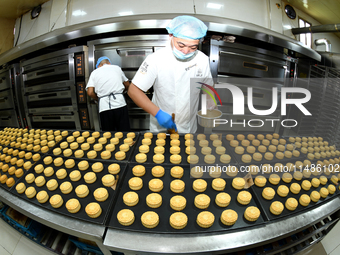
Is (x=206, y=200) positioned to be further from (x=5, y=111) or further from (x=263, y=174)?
(x=5, y=111)

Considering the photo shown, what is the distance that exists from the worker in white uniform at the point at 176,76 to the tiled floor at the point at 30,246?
144 cm

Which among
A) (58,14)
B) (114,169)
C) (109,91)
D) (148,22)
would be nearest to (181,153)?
(114,169)

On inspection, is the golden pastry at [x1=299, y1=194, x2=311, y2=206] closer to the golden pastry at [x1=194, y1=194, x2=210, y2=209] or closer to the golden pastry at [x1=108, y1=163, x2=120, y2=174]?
the golden pastry at [x1=194, y1=194, x2=210, y2=209]

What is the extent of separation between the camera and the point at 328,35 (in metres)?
4.43

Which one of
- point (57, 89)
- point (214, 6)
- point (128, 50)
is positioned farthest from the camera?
point (57, 89)

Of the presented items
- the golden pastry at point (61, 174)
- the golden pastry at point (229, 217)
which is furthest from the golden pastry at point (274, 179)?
the golden pastry at point (61, 174)

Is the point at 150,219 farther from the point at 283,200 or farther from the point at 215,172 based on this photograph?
the point at 283,200

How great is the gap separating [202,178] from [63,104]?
3.65m

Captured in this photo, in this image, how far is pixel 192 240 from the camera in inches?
22.8

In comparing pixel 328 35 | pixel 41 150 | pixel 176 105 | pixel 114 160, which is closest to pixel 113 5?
pixel 176 105

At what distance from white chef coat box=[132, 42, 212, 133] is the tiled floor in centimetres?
146

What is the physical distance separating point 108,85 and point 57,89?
173cm

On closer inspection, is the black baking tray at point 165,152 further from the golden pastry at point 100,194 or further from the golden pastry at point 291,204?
the golden pastry at point 291,204

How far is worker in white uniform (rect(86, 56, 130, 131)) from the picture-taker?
91.1 inches
